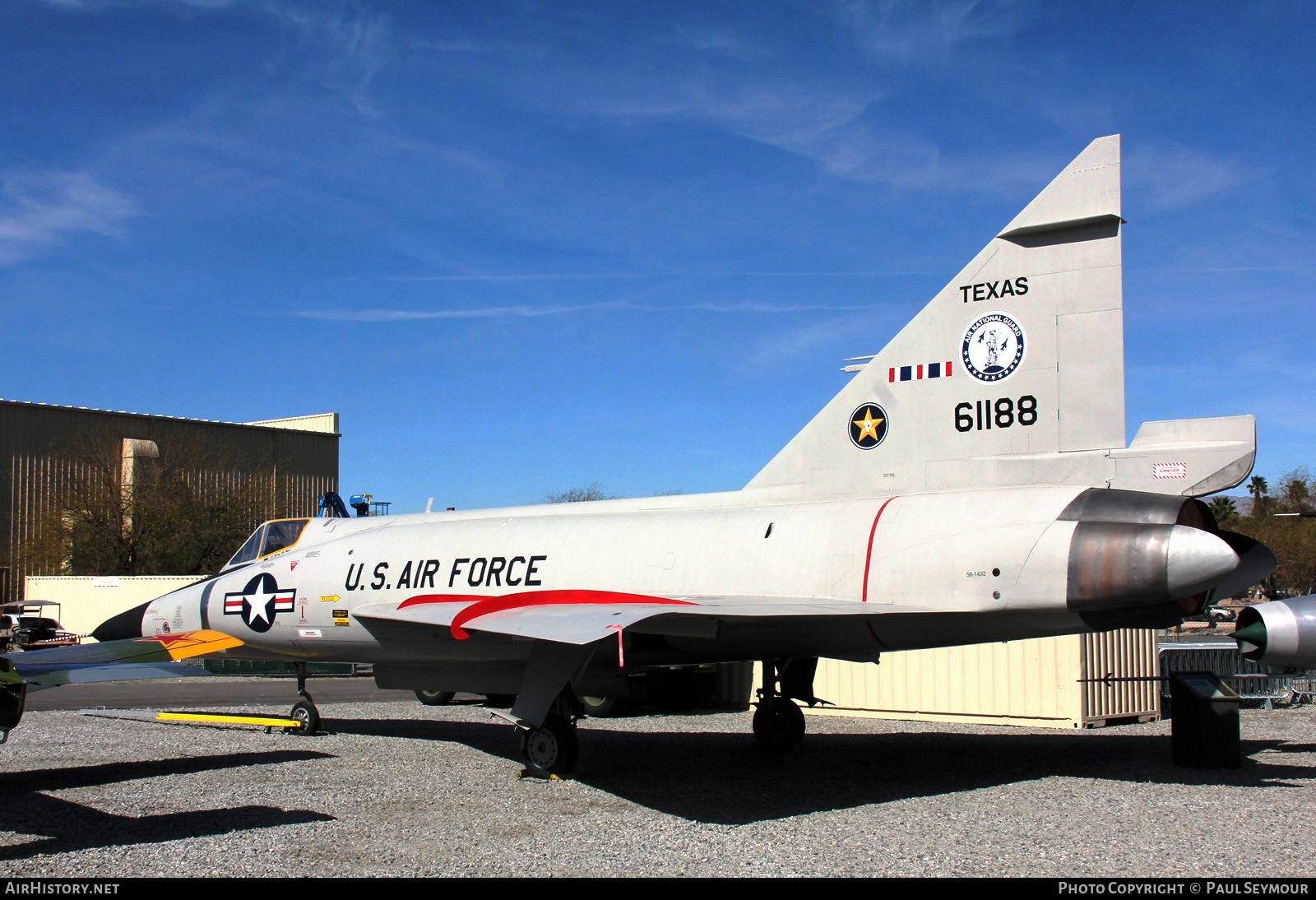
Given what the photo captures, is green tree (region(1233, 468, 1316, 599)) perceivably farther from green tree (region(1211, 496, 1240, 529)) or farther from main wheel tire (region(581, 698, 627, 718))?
main wheel tire (region(581, 698, 627, 718))

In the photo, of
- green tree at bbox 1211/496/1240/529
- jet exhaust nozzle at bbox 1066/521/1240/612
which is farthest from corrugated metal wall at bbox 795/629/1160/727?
green tree at bbox 1211/496/1240/529

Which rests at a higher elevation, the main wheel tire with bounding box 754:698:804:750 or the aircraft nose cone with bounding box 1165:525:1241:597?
the aircraft nose cone with bounding box 1165:525:1241:597

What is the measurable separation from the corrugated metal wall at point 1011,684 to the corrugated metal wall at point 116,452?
A: 1287 inches

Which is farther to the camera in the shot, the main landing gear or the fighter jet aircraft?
the main landing gear

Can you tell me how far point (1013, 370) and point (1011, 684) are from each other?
6569 millimetres

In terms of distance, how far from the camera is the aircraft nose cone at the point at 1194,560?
7.12 m

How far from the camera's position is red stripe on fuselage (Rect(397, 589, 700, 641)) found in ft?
30.2

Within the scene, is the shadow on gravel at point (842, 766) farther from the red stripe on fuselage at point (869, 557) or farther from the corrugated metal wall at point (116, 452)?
the corrugated metal wall at point (116, 452)

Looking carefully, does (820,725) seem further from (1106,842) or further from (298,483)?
(298,483)

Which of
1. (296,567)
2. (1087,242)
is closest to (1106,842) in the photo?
(1087,242)

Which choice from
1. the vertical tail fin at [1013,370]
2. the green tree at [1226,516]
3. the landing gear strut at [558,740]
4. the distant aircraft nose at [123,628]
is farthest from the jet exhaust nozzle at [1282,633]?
the green tree at [1226,516]

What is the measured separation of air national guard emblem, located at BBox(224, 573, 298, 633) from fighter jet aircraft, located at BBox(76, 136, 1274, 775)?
1707mm

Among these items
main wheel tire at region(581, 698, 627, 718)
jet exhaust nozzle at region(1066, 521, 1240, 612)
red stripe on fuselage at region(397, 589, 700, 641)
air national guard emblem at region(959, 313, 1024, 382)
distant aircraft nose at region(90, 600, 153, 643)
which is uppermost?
air national guard emblem at region(959, 313, 1024, 382)

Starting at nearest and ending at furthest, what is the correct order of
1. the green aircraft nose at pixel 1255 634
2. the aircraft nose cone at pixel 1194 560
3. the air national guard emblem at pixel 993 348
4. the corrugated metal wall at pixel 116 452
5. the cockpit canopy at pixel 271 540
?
the aircraft nose cone at pixel 1194 560
the air national guard emblem at pixel 993 348
the green aircraft nose at pixel 1255 634
the cockpit canopy at pixel 271 540
the corrugated metal wall at pixel 116 452
